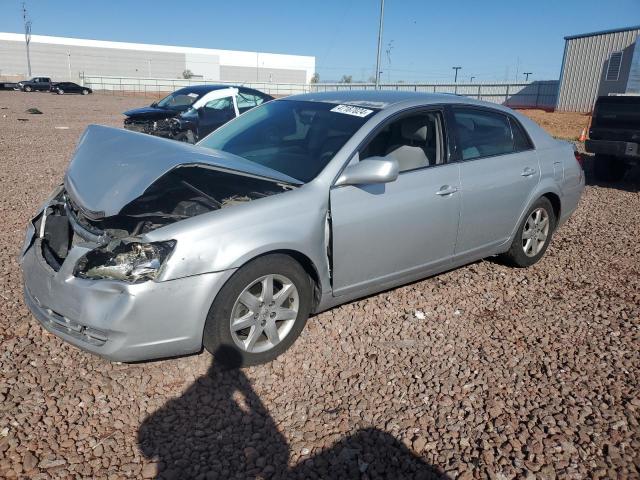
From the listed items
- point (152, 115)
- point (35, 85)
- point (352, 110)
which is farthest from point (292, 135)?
point (35, 85)

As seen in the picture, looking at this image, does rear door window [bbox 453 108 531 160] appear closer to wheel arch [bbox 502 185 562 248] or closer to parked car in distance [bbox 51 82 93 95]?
wheel arch [bbox 502 185 562 248]

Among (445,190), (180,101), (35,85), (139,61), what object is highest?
(139,61)

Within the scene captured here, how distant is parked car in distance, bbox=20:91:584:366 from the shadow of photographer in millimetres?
331

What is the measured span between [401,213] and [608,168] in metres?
7.86

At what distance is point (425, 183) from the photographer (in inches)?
149

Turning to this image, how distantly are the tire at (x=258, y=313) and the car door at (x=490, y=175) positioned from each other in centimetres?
158

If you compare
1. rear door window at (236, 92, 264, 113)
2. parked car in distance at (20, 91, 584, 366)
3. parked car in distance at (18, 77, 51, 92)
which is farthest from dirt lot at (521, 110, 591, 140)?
parked car in distance at (18, 77, 51, 92)

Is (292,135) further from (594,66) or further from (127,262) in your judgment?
(594,66)

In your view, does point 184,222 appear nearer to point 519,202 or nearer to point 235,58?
point 519,202

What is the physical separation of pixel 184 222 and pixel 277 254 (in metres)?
0.61

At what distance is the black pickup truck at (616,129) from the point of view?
27.8ft

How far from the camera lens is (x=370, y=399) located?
2961 millimetres

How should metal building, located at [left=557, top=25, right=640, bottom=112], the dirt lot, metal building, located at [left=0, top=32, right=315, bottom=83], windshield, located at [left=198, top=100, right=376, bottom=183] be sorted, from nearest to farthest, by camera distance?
windshield, located at [left=198, top=100, right=376, bottom=183]
the dirt lot
metal building, located at [left=557, top=25, right=640, bottom=112]
metal building, located at [left=0, top=32, right=315, bottom=83]

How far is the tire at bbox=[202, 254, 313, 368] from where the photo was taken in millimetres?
2955
